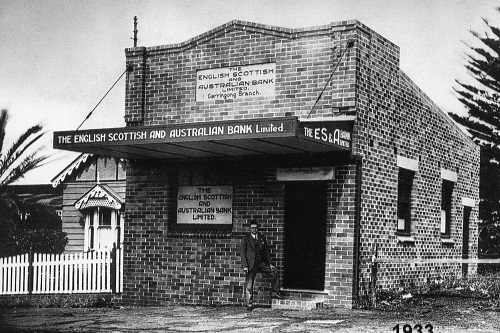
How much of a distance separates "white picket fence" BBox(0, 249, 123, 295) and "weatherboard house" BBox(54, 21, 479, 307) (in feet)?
4.08

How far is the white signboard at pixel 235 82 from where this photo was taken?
47.2 ft

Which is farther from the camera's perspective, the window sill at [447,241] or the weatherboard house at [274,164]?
the window sill at [447,241]

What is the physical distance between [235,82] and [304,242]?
137 inches

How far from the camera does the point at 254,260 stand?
13.3 meters

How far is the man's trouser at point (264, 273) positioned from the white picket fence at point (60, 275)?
14.0 feet

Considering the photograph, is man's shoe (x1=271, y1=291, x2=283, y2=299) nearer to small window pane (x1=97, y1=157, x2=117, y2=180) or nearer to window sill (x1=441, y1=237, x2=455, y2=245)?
window sill (x1=441, y1=237, x2=455, y2=245)

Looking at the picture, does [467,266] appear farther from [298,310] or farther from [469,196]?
[298,310]

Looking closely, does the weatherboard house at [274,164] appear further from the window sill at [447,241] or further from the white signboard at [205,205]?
the window sill at [447,241]

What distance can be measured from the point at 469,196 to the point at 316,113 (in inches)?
294

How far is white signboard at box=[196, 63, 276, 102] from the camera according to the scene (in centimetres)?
1438

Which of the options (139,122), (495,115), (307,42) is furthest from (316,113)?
(495,115)

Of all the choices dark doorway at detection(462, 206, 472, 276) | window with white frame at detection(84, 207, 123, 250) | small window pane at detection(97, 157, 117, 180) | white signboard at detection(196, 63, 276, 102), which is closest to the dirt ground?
white signboard at detection(196, 63, 276, 102)

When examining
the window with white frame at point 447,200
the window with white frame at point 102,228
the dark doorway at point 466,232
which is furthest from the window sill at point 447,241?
the window with white frame at point 102,228

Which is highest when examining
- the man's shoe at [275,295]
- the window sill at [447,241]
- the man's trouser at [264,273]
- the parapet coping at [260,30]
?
the parapet coping at [260,30]
